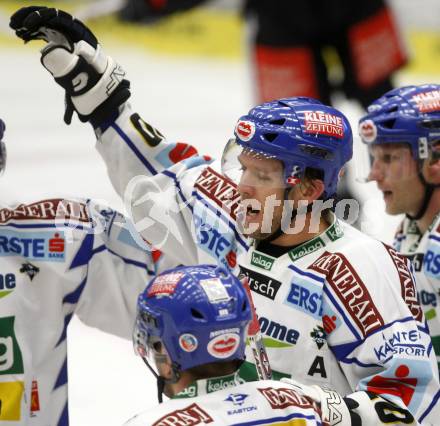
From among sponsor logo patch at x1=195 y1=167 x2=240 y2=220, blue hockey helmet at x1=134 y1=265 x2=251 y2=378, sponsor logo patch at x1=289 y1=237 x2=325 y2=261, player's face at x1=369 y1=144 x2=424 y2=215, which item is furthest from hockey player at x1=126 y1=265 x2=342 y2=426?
player's face at x1=369 y1=144 x2=424 y2=215

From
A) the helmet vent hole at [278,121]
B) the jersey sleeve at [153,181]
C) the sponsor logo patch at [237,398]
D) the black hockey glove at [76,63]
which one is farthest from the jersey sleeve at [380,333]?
the black hockey glove at [76,63]

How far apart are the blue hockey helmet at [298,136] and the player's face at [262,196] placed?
0.03 meters

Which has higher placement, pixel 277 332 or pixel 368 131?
pixel 368 131

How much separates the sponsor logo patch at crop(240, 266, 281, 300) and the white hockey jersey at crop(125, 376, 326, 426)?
0.52m

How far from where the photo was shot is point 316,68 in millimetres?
6363

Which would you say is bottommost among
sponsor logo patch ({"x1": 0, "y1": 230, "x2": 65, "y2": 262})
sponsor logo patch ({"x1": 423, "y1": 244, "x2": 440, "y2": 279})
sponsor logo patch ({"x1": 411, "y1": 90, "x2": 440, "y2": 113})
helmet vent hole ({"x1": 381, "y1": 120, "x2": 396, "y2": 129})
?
sponsor logo patch ({"x1": 423, "y1": 244, "x2": 440, "y2": 279})

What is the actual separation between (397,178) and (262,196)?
1.01 metres

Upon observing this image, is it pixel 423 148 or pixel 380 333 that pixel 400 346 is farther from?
pixel 423 148

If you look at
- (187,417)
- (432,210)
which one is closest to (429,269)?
(432,210)

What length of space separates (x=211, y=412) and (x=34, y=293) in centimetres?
82

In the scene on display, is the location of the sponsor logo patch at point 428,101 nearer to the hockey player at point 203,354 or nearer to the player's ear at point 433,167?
the player's ear at point 433,167

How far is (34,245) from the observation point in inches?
110

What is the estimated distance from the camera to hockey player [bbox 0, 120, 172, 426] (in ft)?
9.01

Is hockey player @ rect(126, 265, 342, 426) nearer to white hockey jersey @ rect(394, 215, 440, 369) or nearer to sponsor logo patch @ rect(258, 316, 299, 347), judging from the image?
sponsor logo patch @ rect(258, 316, 299, 347)
